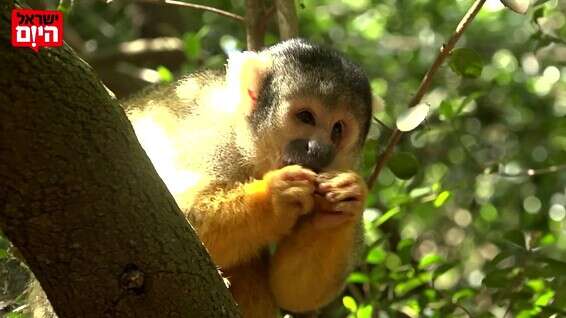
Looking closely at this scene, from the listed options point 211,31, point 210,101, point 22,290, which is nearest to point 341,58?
point 210,101

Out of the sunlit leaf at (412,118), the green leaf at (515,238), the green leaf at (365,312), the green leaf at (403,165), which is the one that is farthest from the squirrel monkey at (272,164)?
the green leaf at (515,238)

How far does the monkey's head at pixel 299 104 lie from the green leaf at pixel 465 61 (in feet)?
2.15

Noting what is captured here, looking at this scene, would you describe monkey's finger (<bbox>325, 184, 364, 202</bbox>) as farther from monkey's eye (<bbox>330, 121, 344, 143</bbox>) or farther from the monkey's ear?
the monkey's ear

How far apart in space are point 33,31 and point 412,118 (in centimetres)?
182

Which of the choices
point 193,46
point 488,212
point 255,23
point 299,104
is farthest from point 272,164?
point 488,212

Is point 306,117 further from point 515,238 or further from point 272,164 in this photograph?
point 515,238

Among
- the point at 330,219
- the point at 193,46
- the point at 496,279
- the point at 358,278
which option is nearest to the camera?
the point at 330,219

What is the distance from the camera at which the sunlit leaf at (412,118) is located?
3.57 m

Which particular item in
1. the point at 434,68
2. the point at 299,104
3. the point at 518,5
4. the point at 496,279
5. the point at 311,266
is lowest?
the point at 311,266

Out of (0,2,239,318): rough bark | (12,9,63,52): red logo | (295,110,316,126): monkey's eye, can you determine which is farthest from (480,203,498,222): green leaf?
(12,9,63,52): red logo

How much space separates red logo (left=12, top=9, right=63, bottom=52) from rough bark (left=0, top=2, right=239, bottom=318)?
0.04 meters

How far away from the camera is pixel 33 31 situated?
7.75ft

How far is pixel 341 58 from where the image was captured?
14.7 ft

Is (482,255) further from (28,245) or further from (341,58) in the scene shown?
(28,245)
